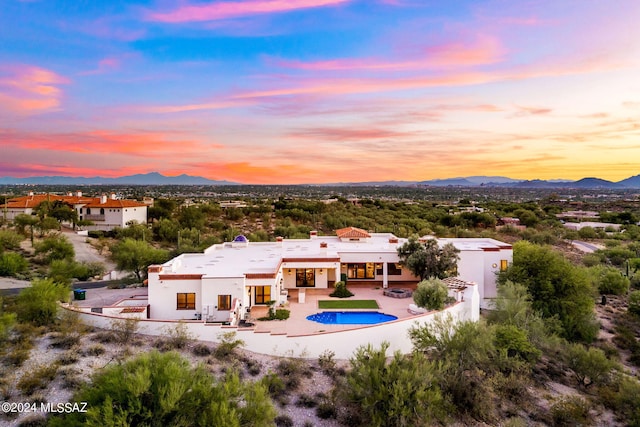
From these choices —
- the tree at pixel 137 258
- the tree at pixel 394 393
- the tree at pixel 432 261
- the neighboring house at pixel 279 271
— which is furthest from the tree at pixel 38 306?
the tree at pixel 432 261

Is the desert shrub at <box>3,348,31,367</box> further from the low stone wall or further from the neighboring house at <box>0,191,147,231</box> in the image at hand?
the neighboring house at <box>0,191,147,231</box>

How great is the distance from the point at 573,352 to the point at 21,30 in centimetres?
4126

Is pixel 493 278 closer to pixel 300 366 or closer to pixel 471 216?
pixel 300 366

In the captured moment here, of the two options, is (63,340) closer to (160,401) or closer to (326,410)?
(160,401)

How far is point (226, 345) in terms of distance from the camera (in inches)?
699

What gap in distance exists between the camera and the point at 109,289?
28.1 metres

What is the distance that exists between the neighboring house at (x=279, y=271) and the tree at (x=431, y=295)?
20.5 feet

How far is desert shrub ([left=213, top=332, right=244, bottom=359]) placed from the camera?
1747 cm

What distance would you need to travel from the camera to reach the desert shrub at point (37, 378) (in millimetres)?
14508

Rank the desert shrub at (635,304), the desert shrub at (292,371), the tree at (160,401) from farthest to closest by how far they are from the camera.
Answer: the desert shrub at (635,304) < the desert shrub at (292,371) < the tree at (160,401)

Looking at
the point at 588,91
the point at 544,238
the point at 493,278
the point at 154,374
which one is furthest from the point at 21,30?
the point at 544,238

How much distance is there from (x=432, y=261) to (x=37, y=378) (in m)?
20.4

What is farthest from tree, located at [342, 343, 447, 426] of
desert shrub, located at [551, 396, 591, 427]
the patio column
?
the patio column

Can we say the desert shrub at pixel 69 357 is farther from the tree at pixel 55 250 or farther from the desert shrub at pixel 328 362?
the tree at pixel 55 250
